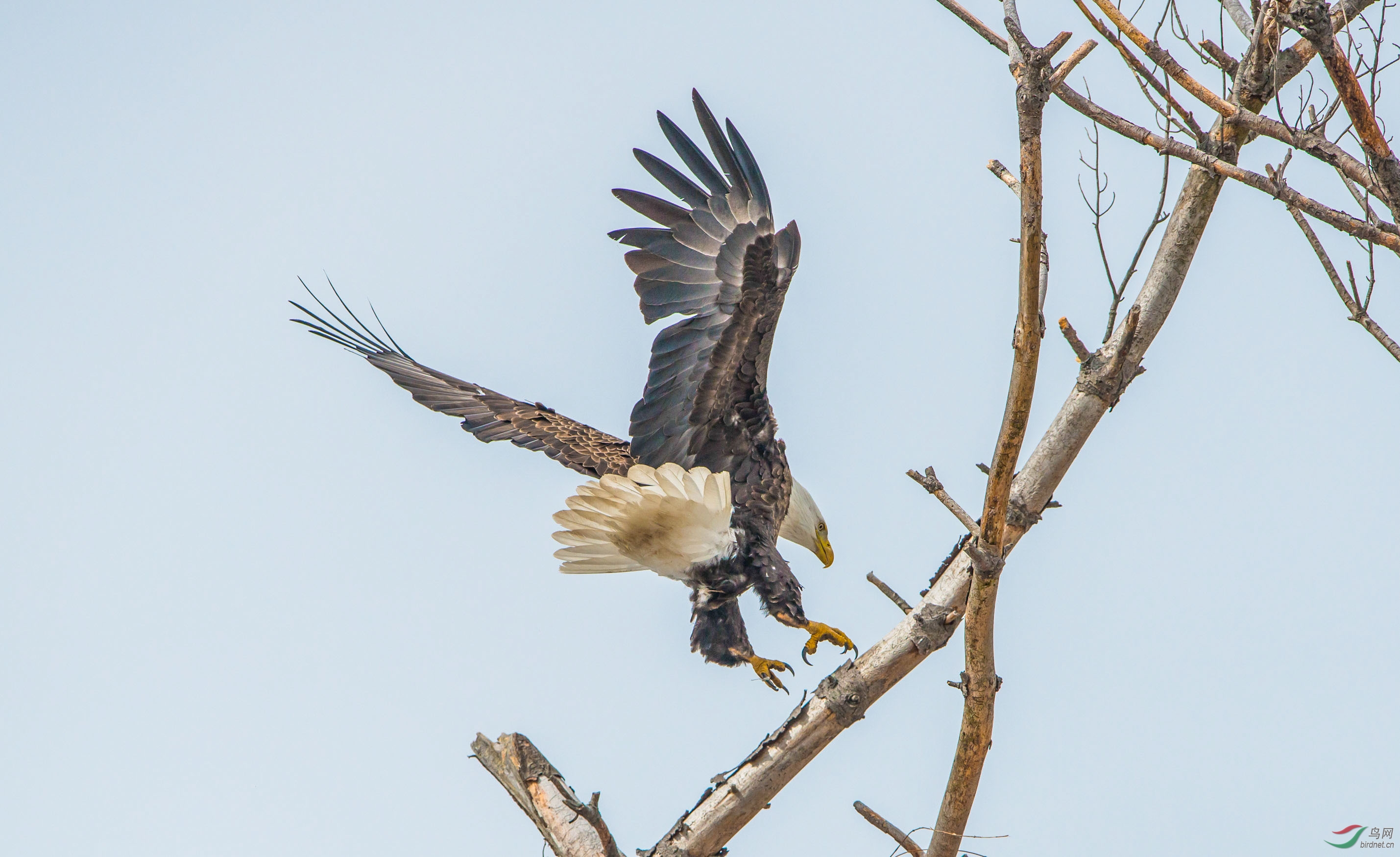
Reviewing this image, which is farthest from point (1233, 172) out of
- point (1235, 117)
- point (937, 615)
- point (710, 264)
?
point (710, 264)

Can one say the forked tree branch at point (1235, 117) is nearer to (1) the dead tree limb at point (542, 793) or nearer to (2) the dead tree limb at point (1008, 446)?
(2) the dead tree limb at point (1008, 446)

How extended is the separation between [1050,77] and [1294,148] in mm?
788

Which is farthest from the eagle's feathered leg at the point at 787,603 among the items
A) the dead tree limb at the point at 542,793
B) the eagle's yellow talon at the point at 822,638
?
the dead tree limb at the point at 542,793

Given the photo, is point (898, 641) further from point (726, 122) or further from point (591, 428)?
point (591, 428)

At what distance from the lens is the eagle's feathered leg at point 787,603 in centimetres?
454

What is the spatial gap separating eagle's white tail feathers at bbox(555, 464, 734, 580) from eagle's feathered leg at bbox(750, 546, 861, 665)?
17cm

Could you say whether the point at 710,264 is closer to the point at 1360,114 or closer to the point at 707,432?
the point at 707,432

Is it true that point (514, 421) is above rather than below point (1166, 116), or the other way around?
above

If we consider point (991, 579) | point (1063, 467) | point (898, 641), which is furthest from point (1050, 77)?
point (898, 641)

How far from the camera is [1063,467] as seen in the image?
3816 millimetres

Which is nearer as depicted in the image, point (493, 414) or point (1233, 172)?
point (1233, 172)

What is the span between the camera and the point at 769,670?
466cm

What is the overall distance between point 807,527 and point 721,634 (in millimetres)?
762

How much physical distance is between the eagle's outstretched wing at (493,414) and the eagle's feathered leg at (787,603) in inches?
28.7
